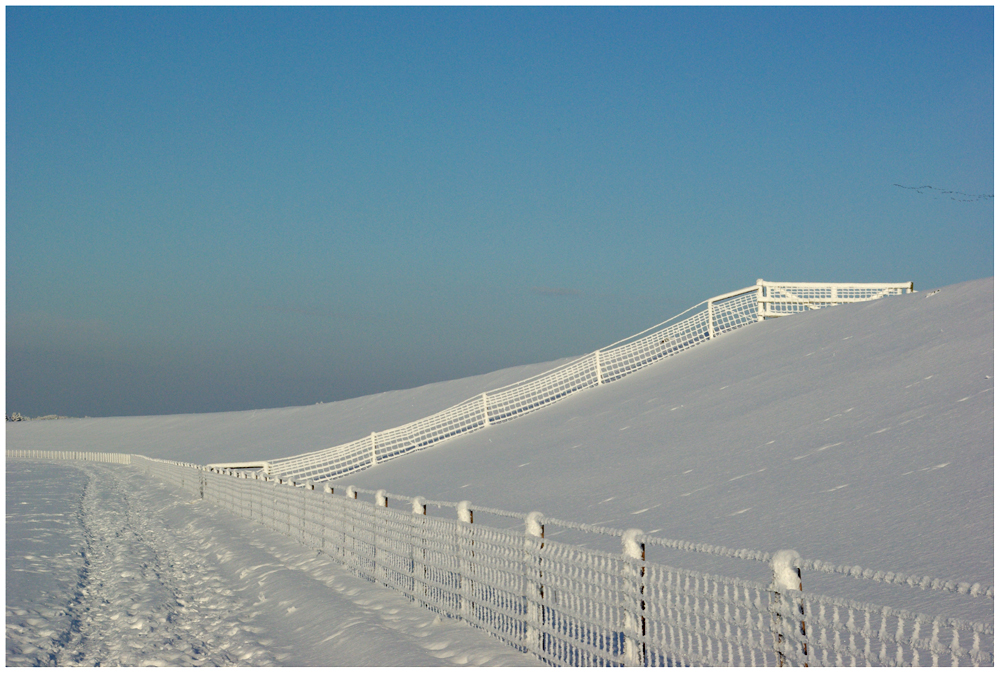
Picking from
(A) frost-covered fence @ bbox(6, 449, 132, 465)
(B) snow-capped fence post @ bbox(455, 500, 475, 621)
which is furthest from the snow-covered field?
(A) frost-covered fence @ bbox(6, 449, 132, 465)

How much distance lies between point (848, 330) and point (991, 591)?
65.9 ft

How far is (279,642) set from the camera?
7.65 m

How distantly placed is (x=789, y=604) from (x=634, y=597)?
1335mm

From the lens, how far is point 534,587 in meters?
6.53

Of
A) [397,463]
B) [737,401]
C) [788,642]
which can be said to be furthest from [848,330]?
[788,642]

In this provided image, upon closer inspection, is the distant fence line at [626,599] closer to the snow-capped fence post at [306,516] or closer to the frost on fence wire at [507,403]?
the snow-capped fence post at [306,516]

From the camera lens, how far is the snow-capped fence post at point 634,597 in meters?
5.37

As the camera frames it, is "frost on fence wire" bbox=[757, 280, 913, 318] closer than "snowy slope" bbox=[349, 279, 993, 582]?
No

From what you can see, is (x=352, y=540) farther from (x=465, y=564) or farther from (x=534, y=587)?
(x=534, y=587)

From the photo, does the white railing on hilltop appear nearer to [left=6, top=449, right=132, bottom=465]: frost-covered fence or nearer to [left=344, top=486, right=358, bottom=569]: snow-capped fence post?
[left=344, top=486, right=358, bottom=569]: snow-capped fence post

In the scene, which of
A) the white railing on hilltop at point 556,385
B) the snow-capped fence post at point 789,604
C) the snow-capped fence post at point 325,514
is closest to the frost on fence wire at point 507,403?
the white railing on hilltop at point 556,385

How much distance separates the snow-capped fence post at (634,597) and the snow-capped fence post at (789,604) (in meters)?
1.07

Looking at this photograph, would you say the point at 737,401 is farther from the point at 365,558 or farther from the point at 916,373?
the point at 365,558

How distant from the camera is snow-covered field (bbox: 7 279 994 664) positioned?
7898 millimetres
